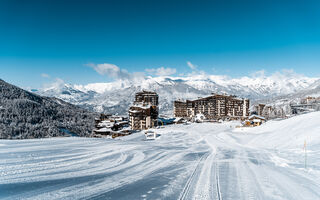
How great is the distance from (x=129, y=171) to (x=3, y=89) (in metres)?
227

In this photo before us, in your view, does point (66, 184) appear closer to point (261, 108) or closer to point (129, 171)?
point (129, 171)

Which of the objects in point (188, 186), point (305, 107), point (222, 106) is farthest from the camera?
point (222, 106)

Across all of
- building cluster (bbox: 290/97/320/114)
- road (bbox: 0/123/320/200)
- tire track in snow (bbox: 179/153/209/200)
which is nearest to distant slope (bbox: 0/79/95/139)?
building cluster (bbox: 290/97/320/114)

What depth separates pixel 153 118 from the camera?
276 feet

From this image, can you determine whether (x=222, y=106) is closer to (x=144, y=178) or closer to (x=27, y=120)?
(x=144, y=178)

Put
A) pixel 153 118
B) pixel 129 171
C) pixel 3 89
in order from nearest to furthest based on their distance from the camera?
pixel 129 171 → pixel 153 118 → pixel 3 89

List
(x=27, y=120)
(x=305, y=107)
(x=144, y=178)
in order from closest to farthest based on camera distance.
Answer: (x=144, y=178)
(x=305, y=107)
(x=27, y=120)

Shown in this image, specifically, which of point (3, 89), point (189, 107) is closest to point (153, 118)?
point (189, 107)

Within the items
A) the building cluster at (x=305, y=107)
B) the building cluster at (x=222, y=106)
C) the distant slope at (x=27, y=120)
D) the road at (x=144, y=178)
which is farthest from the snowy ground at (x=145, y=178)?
the distant slope at (x=27, y=120)

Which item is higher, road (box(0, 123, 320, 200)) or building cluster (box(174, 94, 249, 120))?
building cluster (box(174, 94, 249, 120))

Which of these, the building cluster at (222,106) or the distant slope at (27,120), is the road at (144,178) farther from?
the distant slope at (27,120)

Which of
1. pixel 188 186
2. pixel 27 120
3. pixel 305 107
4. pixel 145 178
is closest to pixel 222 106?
pixel 305 107

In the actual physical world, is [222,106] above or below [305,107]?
above

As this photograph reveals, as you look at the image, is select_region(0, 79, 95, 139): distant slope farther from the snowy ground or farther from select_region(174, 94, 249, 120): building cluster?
the snowy ground
